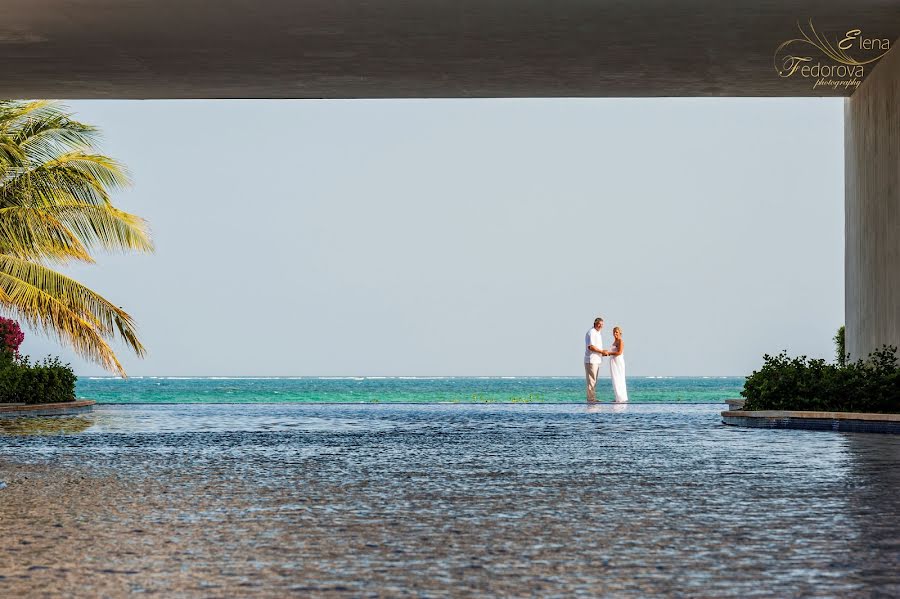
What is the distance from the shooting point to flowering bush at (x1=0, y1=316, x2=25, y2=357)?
25312 millimetres

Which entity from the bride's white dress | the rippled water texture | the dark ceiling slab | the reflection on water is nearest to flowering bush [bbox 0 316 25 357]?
the reflection on water

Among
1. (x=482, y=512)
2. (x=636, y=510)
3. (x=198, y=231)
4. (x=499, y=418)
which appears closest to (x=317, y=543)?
(x=482, y=512)

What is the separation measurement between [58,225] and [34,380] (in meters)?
3.07

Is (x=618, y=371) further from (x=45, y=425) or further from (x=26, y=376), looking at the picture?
(x=45, y=425)

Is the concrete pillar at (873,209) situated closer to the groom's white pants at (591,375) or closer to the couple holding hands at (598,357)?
the couple holding hands at (598,357)

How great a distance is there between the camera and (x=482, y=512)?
7.66 m

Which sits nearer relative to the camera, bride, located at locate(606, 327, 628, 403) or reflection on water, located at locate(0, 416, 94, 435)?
reflection on water, located at locate(0, 416, 94, 435)

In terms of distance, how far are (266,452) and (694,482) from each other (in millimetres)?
4998

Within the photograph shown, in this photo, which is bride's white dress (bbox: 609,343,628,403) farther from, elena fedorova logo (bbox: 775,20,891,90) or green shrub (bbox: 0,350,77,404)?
green shrub (bbox: 0,350,77,404)

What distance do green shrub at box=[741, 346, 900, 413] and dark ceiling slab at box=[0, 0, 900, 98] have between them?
4.54m

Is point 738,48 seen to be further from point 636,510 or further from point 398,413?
point 636,510

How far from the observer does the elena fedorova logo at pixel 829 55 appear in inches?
679

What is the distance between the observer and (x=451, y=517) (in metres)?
7.43

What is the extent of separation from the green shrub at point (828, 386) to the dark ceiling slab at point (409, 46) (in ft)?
14.9
